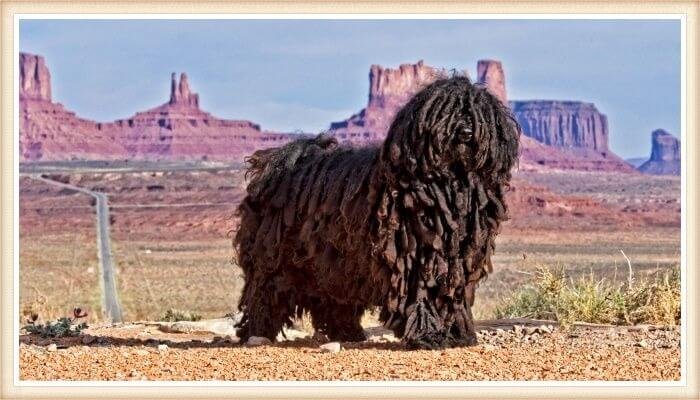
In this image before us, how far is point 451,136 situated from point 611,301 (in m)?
4.67

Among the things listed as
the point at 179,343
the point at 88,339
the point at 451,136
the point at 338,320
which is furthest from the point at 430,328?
the point at 88,339

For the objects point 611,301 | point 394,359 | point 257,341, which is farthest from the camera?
point 611,301

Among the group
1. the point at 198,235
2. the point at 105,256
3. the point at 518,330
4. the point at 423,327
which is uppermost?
the point at 423,327

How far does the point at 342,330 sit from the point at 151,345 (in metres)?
2.29

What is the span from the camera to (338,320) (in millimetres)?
15523

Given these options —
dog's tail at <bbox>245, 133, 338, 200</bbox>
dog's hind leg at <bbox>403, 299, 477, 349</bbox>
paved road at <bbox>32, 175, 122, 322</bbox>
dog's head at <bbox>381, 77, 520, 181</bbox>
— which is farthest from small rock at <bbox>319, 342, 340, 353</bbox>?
paved road at <bbox>32, 175, 122, 322</bbox>

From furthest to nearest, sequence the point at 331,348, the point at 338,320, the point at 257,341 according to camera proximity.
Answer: the point at 338,320 → the point at 257,341 → the point at 331,348

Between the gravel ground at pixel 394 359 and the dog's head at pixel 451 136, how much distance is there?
6.11ft

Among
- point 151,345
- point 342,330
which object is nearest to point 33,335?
point 151,345

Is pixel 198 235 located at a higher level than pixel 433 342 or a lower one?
lower

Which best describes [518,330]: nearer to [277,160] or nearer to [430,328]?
[430,328]

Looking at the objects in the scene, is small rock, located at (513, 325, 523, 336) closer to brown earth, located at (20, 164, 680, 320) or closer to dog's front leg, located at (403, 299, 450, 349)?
dog's front leg, located at (403, 299, 450, 349)

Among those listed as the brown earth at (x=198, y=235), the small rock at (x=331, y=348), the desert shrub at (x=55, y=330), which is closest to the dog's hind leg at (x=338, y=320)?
the small rock at (x=331, y=348)

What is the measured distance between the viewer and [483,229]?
538 inches
